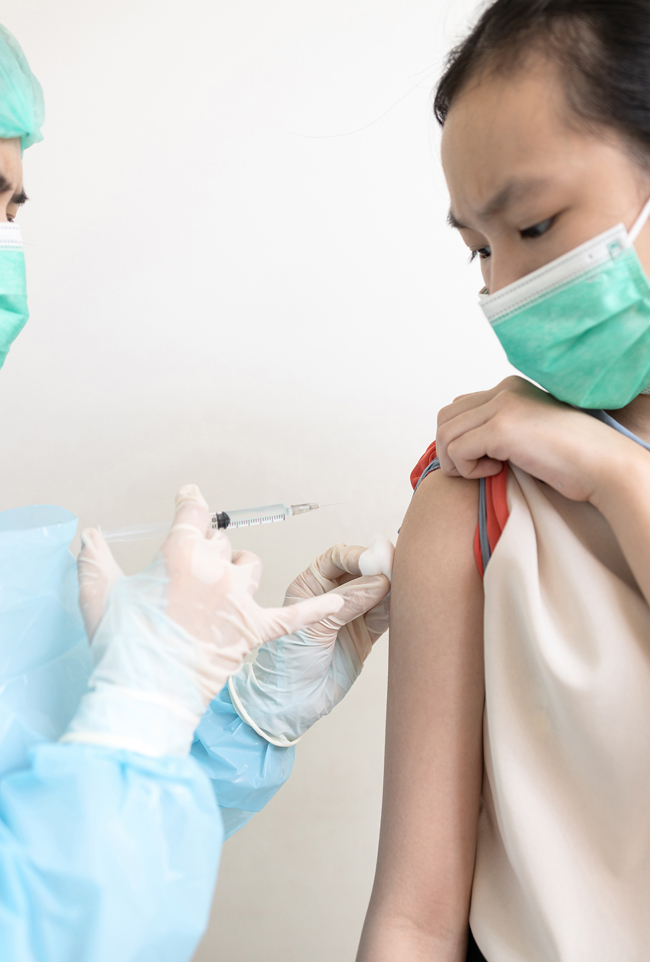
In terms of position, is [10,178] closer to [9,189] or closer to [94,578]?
[9,189]

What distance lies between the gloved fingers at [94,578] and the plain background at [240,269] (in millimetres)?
611

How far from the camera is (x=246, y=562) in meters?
0.97

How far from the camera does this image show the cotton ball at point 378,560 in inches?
43.9

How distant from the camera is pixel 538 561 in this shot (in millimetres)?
916

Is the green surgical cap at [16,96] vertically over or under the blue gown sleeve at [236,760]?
over

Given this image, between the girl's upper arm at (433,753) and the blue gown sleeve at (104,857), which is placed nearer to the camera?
the blue gown sleeve at (104,857)

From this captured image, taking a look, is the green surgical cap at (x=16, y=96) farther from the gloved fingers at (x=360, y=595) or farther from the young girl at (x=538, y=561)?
the gloved fingers at (x=360, y=595)

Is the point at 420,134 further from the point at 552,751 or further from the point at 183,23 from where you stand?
the point at 552,751

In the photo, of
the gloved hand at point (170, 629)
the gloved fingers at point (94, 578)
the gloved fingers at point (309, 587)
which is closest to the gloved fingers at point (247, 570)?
the gloved hand at point (170, 629)

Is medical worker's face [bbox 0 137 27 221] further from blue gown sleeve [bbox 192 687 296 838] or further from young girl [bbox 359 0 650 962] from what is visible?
blue gown sleeve [bbox 192 687 296 838]

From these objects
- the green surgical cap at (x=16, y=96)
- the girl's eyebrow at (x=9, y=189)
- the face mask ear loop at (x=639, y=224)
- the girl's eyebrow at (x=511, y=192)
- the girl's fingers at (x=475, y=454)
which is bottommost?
the girl's fingers at (x=475, y=454)

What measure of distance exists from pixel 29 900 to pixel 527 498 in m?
0.76

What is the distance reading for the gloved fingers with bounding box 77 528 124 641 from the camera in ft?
3.10

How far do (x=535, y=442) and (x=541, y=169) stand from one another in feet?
1.08
